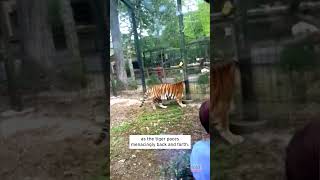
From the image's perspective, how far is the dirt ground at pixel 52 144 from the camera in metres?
1.78

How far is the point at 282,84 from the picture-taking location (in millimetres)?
1605

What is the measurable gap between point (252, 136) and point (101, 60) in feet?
1.99

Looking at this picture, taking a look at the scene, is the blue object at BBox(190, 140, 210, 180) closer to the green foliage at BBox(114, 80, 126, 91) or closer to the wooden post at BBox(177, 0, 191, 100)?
the wooden post at BBox(177, 0, 191, 100)

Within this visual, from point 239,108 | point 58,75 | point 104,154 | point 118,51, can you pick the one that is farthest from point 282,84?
point 58,75

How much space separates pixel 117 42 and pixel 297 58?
0.62 metres

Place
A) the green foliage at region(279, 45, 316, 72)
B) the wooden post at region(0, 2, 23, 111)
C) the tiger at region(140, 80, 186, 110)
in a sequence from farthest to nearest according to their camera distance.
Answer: the wooden post at region(0, 2, 23, 111)
the tiger at region(140, 80, 186, 110)
the green foliage at region(279, 45, 316, 72)

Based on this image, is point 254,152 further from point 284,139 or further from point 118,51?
point 118,51

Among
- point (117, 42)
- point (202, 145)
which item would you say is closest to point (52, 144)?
point (117, 42)

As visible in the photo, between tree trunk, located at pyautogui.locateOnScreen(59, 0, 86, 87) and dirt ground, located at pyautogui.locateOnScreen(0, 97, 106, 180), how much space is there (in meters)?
0.12

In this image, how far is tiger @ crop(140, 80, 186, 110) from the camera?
5.44 ft

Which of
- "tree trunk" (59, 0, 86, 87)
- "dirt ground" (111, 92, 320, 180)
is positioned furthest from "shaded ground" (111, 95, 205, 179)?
"tree trunk" (59, 0, 86, 87)

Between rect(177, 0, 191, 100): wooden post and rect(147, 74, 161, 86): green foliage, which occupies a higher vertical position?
rect(177, 0, 191, 100): wooden post

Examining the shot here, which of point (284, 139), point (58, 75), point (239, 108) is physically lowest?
point (284, 139)

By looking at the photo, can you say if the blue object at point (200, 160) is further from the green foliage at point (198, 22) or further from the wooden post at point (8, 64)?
the wooden post at point (8, 64)
